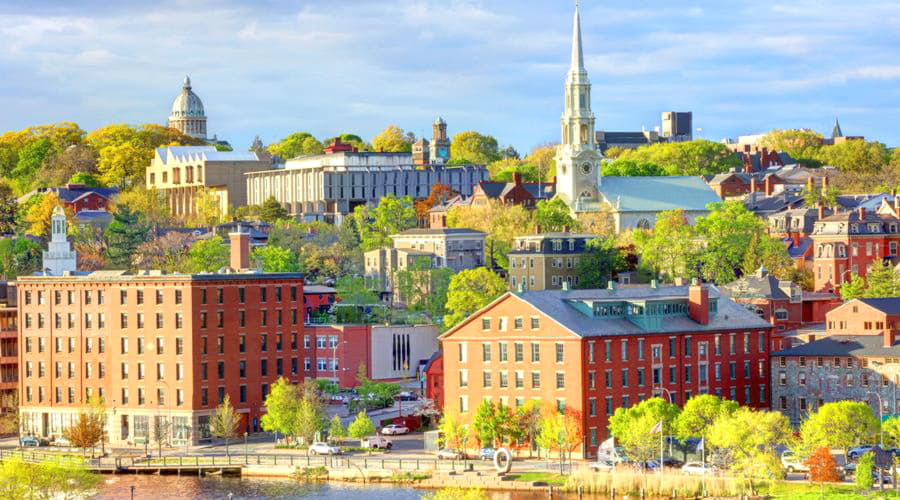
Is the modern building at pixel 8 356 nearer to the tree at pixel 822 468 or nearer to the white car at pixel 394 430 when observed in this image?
the white car at pixel 394 430

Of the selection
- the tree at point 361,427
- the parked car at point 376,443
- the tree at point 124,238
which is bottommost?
the parked car at point 376,443

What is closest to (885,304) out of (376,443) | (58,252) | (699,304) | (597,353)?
(699,304)

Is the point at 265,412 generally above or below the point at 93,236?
below

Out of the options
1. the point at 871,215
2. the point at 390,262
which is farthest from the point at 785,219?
the point at 390,262

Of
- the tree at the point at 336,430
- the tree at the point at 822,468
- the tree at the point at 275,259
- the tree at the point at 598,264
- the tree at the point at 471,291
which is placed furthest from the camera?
the tree at the point at 275,259

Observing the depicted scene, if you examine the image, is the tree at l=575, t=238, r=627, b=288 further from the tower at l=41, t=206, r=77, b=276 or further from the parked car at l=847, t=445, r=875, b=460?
the parked car at l=847, t=445, r=875, b=460

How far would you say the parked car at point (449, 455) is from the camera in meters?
111

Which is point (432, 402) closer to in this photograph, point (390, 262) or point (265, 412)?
point (265, 412)

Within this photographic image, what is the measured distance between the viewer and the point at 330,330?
143375 mm

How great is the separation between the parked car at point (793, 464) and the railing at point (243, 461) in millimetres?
16888

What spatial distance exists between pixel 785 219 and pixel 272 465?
84.3 meters

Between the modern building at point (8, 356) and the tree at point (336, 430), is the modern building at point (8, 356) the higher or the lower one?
the higher one

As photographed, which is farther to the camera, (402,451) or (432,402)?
(432,402)

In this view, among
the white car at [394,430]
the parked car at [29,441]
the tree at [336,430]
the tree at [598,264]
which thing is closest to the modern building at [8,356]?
the parked car at [29,441]
